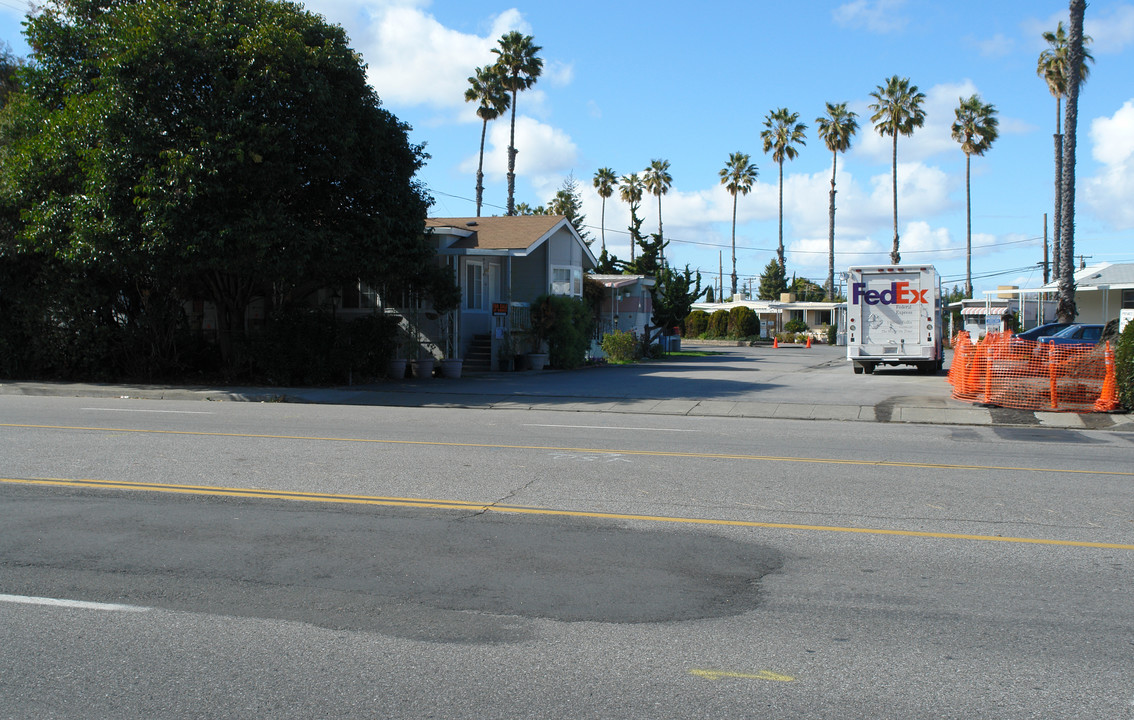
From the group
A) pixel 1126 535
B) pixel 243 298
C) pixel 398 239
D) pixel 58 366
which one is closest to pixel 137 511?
pixel 1126 535

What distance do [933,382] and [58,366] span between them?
2229cm

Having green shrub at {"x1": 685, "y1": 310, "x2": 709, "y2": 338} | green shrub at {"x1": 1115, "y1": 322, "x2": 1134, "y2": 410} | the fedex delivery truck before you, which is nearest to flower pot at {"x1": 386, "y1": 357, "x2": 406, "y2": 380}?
the fedex delivery truck

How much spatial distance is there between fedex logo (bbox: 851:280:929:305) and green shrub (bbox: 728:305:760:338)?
122ft

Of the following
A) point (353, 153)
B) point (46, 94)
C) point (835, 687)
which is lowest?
point (835, 687)

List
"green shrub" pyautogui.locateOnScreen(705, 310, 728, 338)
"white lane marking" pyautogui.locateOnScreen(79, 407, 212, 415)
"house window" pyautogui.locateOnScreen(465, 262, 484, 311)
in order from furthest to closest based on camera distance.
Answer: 1. "green shrub" pyautogui.locateOnScreen(705, 310, 728, 338)
2. "house window" pyautogui.locateOnScreen(465, 262, 484, 311)
3. "white lane marking" pyautogui.locateOnScreen(79, 407, 212, 415)

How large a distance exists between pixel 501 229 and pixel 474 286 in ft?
7.96

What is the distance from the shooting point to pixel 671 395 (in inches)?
774

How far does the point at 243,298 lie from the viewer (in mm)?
22375

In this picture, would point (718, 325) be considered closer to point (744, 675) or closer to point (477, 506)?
point (477, 506)

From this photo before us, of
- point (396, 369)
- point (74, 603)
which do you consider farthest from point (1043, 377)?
point (74, 603)

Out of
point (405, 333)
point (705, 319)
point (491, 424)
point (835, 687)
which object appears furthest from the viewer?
point (705, 319)

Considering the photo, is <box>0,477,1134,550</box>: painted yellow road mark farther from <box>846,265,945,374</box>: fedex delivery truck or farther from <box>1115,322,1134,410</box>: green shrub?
<box>846,265,945,374</box>: fedex delivery truck

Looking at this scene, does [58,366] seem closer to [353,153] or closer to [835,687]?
[353,153]

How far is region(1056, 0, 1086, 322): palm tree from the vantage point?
24156mm
